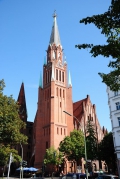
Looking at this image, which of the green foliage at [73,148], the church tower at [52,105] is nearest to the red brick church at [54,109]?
the church tower at [52,105]

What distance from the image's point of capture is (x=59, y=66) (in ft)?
208

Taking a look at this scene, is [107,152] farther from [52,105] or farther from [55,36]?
[55,36]

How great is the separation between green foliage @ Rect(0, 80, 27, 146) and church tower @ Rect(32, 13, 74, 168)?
29.2 m

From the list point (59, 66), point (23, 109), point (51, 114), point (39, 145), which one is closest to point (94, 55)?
point (51, 114)

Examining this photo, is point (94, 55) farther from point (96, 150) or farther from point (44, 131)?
point (44, 131)

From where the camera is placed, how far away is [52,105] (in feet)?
178

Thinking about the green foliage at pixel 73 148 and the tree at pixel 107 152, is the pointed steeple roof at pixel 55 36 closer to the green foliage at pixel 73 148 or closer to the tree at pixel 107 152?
the green foliage at pixel 73 148

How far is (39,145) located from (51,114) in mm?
9319

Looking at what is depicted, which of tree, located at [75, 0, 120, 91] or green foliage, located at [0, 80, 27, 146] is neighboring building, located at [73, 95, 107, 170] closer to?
green foliage, located at [0, 80, 27, 146]

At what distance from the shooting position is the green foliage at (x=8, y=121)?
20000 millimetres

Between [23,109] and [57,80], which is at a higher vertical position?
[57,80]

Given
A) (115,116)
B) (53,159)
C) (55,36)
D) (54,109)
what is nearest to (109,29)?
(115,116)

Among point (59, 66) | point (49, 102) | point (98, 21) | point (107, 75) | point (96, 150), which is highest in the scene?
point (59, 66)

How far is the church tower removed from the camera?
5209 centimetres
